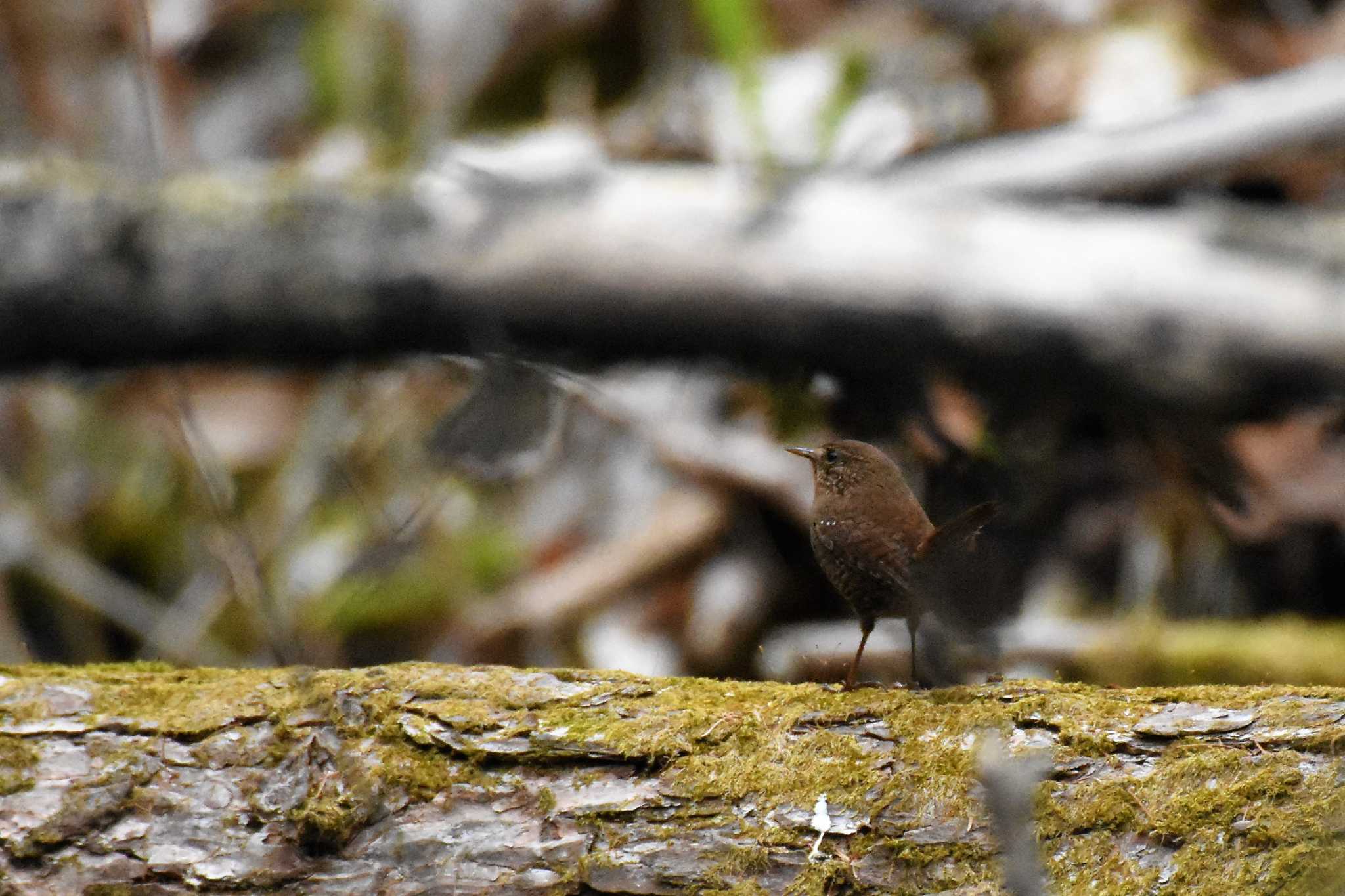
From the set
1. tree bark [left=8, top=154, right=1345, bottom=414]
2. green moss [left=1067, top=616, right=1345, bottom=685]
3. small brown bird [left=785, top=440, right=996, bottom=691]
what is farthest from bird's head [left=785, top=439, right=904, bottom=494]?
green moss [left=1067, top=616, right=1345, bottom=685]

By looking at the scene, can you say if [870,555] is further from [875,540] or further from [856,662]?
[856,662]

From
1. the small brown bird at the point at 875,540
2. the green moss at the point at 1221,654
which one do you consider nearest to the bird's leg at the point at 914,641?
the small brown bird at the point at 875,540

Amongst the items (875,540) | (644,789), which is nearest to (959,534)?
(875,540)

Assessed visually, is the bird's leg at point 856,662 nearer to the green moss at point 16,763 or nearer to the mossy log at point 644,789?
the mossy log at point 644,789

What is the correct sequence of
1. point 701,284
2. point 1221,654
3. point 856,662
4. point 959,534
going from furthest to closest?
point 1221,654, point 701,284, point 856,662, point 959,534

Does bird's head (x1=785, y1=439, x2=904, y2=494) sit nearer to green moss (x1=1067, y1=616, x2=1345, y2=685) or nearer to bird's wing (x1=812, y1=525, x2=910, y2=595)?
bird's wing (x1=812, y1=525, x2=910, y2=595)

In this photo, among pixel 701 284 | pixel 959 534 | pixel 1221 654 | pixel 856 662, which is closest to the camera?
pixel 959 534

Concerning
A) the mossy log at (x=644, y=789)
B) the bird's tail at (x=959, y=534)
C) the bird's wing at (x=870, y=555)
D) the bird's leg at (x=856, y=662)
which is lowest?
the mossy log at (x=644, y=789)
